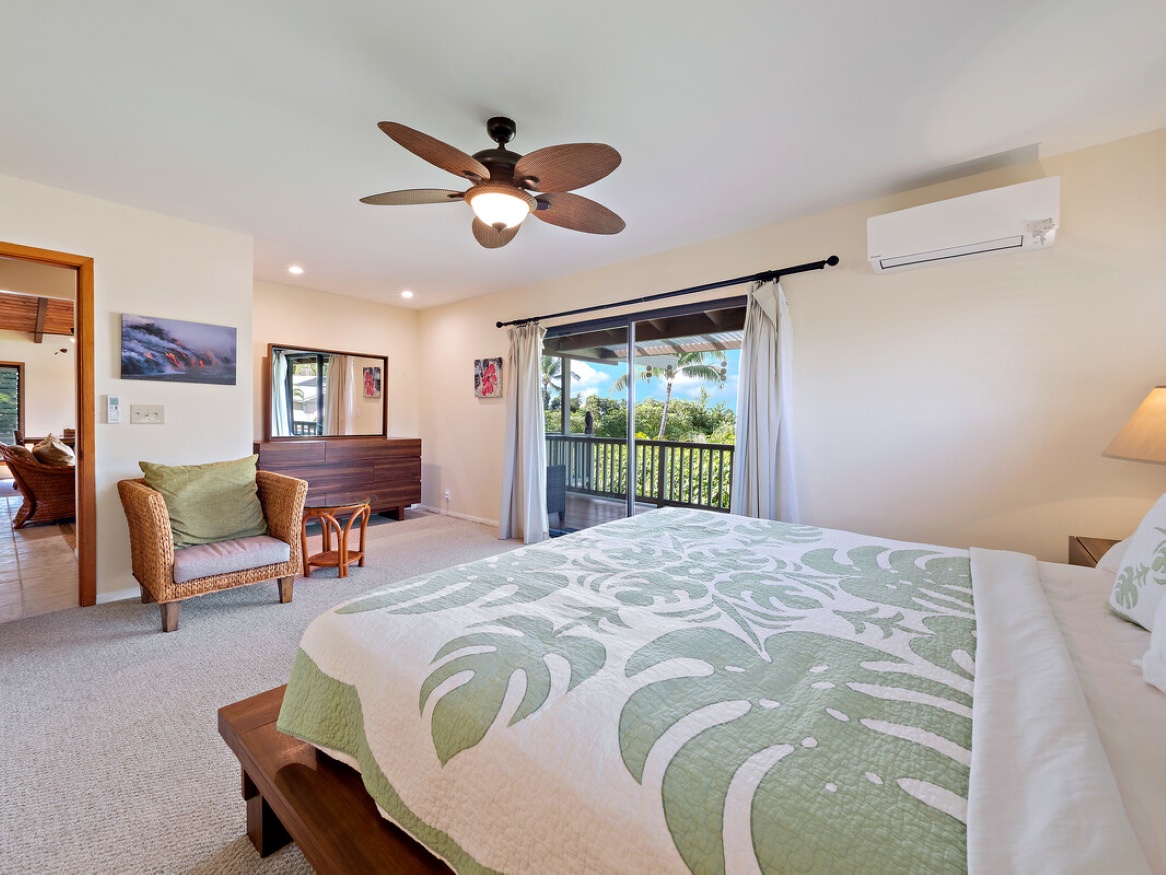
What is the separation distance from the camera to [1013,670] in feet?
3.07

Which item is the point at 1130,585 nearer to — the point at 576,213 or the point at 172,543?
the point at 576,213

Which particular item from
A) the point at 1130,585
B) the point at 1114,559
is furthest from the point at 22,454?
the point at 1114,559

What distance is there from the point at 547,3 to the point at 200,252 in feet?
10.4

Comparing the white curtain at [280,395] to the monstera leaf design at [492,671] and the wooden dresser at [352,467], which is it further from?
the monstera leaf design at [492,671]

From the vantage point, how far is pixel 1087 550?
2002 millimetres

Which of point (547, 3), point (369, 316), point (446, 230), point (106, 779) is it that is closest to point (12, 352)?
point (369, 316)

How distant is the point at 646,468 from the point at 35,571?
16.5 feet

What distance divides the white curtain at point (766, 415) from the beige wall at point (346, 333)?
13.4ft

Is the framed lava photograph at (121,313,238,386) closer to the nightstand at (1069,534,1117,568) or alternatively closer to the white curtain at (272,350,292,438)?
the white curtain at (272,350,292,438)

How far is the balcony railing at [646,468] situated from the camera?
4.92m

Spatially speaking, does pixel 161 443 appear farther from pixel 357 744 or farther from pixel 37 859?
pixel 357 744

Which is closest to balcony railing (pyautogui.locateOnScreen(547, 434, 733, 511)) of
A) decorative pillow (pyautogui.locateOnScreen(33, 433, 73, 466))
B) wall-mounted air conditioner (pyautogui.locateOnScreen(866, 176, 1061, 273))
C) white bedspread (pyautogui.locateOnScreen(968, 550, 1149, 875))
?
wall-mounted air conditioner (pyautogui.locateOnScreen(866, 176, 1061, 273))

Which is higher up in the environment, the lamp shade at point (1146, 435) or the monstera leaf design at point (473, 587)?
the lamp shade at point (1146, 435)

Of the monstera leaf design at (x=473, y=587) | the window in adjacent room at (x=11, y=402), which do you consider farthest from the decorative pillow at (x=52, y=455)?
the monstera leaf design at (x=473, y=587)
